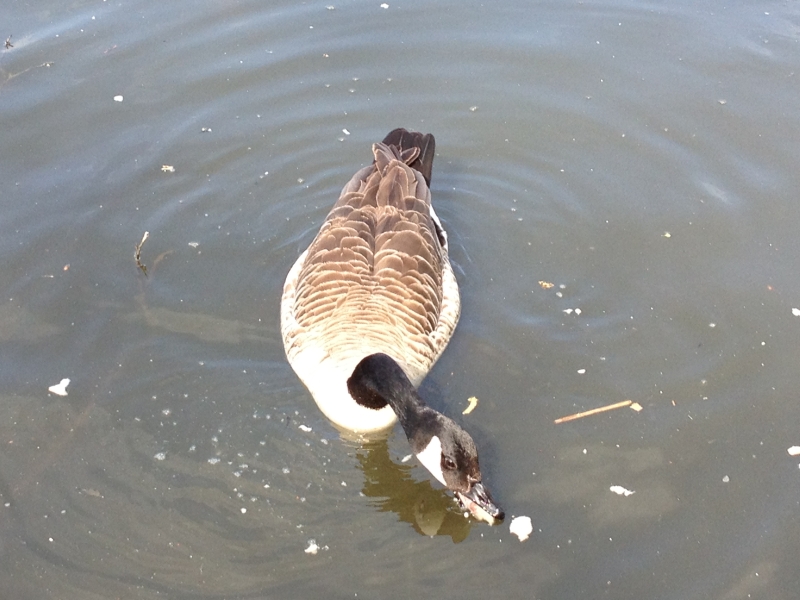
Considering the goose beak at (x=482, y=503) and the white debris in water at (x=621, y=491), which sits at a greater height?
the goose beak at (x=482, y=503)

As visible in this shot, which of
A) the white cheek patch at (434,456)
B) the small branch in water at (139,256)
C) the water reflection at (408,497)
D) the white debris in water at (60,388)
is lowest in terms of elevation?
the water reflection at (408,497)

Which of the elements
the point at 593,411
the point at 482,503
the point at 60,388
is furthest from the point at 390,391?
the point at 60,388

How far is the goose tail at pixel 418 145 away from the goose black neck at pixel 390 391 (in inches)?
90.6

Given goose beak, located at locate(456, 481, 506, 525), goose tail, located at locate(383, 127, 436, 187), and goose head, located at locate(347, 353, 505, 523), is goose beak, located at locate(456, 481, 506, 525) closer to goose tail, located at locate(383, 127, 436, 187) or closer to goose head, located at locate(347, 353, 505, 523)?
goose head, located at locate(347, 353, 505, 523)

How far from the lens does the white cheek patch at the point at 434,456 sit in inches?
188

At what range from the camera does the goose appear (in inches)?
197

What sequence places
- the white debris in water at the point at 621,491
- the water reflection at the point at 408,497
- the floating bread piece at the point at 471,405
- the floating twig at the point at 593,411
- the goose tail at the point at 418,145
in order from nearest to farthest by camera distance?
the water reflection at the point at 408,497 → the white debris in water at the point at 621,491 → the floating twig at the point at 593,411 → the floating bread piece at the point at 471,405 → the goose tail at the point at 418,145

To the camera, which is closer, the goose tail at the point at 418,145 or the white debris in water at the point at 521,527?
the white debris in water at the point at 521,527

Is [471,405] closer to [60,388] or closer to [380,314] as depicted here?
[380,314]

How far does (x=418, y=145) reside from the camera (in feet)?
23.6

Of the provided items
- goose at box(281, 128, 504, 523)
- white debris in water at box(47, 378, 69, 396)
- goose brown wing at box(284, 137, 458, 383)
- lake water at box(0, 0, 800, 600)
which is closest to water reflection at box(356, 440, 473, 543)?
lake water at box(0, 0, 800, 600)

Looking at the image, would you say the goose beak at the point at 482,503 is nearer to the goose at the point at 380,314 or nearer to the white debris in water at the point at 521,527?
the goose at the point at 380,314

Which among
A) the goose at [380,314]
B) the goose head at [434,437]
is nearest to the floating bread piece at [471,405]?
the goose at [380,314]

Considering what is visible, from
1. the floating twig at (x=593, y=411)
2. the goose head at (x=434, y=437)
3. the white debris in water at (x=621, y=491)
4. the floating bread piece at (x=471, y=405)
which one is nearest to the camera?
the goose head at (x=434, y=437)
